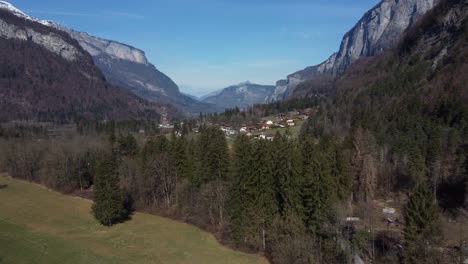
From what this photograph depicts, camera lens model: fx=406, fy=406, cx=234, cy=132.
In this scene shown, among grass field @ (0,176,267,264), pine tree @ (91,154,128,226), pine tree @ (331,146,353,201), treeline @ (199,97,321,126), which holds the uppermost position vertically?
treeline @ (199,97,321,126)

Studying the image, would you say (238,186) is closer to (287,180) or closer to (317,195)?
(287,180)

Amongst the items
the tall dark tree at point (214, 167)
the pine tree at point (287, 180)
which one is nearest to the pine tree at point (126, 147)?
the tall dark tree at point (214, 167)

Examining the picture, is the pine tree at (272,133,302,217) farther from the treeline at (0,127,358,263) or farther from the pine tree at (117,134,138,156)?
the pine tree at (117,134,138,156)

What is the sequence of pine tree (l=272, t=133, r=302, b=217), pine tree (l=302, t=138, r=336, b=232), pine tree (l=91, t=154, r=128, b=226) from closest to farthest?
1. pine tree (l=302, t=138, r=336, b=232)
2. pine tree (l=272, t=133, r=302, b=217)
3. pine tree (l=91, t=154, r=128, b=226)

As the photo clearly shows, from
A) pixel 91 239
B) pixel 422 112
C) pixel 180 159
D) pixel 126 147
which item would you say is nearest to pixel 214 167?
pixel 180 159

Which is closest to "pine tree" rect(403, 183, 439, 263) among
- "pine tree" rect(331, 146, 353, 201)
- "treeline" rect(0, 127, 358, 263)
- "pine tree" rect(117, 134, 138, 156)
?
"treeline" rect(0, 127, 358, 263)
